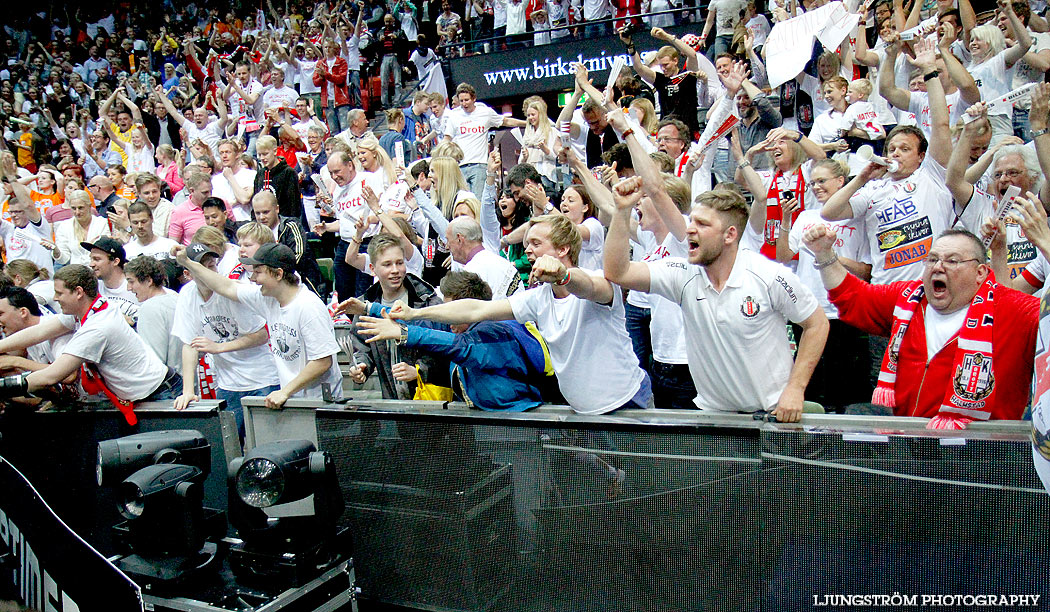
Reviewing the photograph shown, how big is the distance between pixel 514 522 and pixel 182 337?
9.66ft

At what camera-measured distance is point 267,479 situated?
321cm

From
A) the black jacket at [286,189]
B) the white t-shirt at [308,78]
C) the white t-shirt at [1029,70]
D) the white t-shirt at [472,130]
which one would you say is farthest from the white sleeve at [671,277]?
the white t-shirt at [308,78]

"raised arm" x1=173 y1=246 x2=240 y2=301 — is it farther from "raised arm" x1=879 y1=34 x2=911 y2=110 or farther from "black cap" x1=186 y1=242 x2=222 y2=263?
"raised arm" x1=879 y1=34 x2=911 y2=110

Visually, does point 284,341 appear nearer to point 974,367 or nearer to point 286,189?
point 974,367

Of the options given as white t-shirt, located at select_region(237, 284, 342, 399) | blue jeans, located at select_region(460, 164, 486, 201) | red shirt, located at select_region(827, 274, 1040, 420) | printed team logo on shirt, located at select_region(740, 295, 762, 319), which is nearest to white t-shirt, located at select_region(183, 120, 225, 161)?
blue jeans, located at select_region(460, 164, 486, 201)

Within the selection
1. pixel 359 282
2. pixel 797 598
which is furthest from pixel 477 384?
pixel 359 282

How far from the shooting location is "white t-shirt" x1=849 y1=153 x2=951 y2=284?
474 centimetres

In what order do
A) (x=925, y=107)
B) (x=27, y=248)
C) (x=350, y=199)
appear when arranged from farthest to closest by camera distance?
(x=27, y=248) → (x=350, y=199) → (x=925, y=107)

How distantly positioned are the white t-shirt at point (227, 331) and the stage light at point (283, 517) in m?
1.96

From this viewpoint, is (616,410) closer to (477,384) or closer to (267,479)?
(477,384)

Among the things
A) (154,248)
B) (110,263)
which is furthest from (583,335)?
(154,248)

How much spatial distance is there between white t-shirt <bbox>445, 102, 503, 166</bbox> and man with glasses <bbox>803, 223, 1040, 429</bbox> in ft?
22.2

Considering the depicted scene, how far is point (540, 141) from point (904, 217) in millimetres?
4159

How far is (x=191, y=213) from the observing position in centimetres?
845
